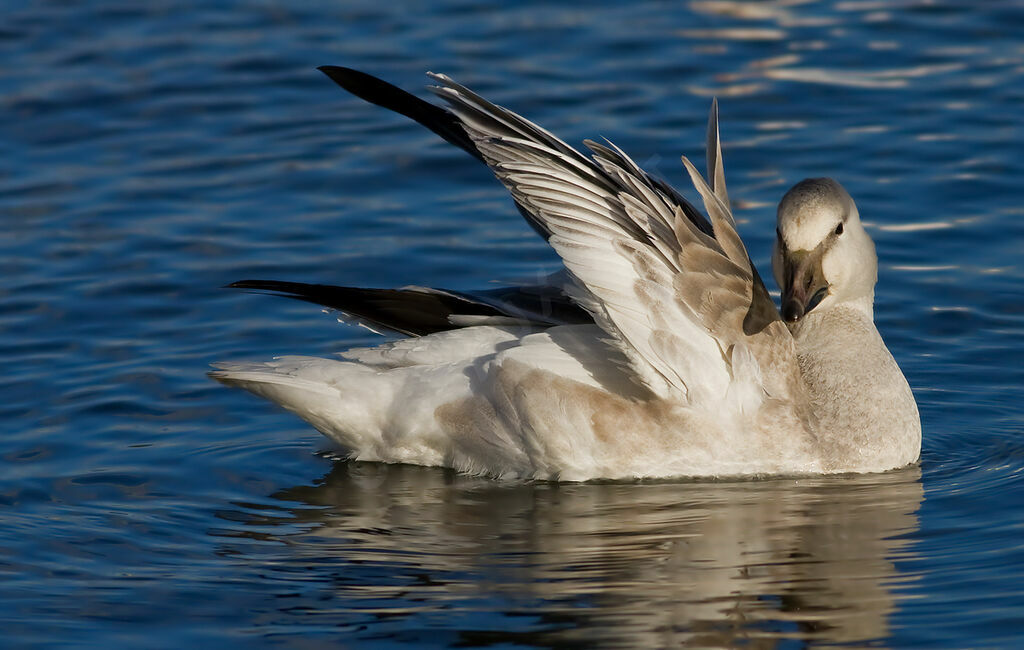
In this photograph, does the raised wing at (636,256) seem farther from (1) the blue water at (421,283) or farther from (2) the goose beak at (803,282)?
(1) the blue water at (421,283)

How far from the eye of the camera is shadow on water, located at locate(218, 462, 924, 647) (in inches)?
262

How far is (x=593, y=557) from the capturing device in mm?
7398

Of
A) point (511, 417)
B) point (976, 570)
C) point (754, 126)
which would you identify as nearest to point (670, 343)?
point (511, 417)

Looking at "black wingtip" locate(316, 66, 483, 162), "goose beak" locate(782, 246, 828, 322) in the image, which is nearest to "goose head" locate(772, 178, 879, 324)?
"goose beak" locate(782, 246, 828, 322)

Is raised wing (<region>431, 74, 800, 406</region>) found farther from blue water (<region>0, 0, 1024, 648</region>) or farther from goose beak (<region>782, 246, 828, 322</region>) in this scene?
blue water (<region>0, 0, 1024, 648</region>)

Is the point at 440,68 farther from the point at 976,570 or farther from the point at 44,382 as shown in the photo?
the point at 976,570

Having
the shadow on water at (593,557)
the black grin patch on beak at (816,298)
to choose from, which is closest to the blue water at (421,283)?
the shadow on water at (593,557)

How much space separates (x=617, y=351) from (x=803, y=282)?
101 centimetres

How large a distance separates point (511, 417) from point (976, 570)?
2.45 metres

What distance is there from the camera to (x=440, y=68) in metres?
14.9

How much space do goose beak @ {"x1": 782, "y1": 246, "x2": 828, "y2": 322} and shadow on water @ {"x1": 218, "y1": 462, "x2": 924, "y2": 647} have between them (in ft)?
3.01

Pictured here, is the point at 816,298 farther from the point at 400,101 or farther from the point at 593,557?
the point at 400,101

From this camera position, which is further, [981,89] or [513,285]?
[981,89]

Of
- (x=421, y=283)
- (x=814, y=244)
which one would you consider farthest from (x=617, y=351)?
(x=421, y=283)
